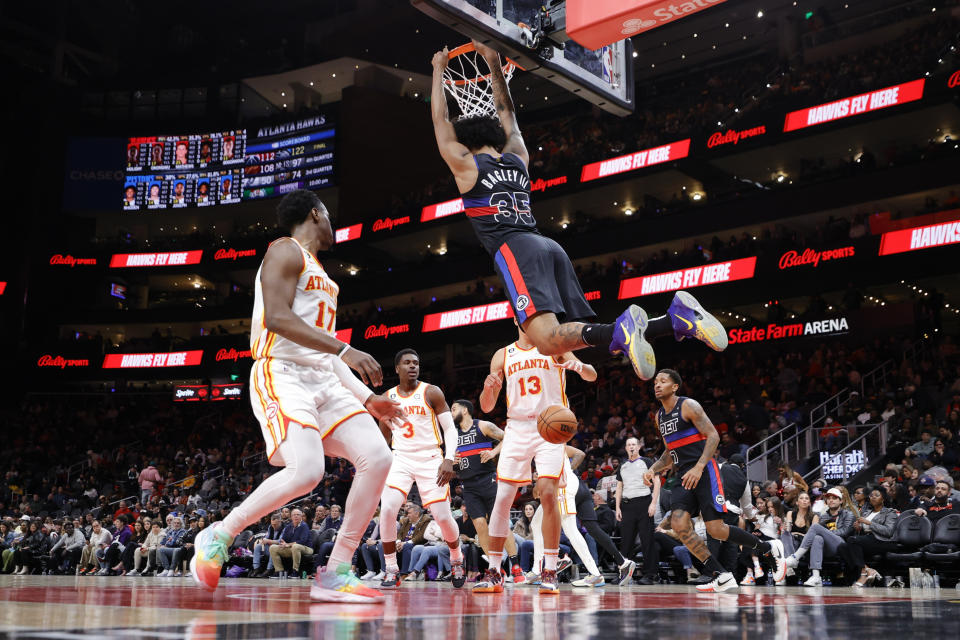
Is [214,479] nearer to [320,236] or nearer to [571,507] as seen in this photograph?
[571,507]

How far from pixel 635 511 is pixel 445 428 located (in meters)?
4.72

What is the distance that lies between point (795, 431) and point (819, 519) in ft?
28.1

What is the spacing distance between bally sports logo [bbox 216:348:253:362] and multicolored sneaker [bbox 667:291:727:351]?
3157 cm

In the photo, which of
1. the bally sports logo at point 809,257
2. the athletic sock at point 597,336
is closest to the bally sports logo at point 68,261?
the bally sports logo at point 809,257

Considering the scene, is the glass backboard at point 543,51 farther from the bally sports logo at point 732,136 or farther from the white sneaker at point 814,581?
the bally sports logo at point 732,136

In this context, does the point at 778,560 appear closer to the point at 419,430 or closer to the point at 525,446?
the point at 525,446

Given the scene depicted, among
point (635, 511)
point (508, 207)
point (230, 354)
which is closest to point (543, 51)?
point (508, 207)

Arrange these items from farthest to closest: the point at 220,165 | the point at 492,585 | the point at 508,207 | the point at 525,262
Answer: the point at 220,165, the point at 492,585, the point at 508,207, the point at 525,262

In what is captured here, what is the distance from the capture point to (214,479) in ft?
86.4

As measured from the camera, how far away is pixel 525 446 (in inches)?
302

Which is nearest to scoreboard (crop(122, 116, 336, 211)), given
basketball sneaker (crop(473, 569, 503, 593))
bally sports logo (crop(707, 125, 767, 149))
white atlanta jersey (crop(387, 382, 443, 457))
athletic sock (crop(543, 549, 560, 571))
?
bally sports logo (crop(707, 125, 767, 149))

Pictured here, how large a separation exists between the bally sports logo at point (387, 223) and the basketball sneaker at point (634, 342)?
1157 inches

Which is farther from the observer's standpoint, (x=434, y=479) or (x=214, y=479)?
(x=214, y=479)

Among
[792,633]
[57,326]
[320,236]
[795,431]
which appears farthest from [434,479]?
[57,326]
